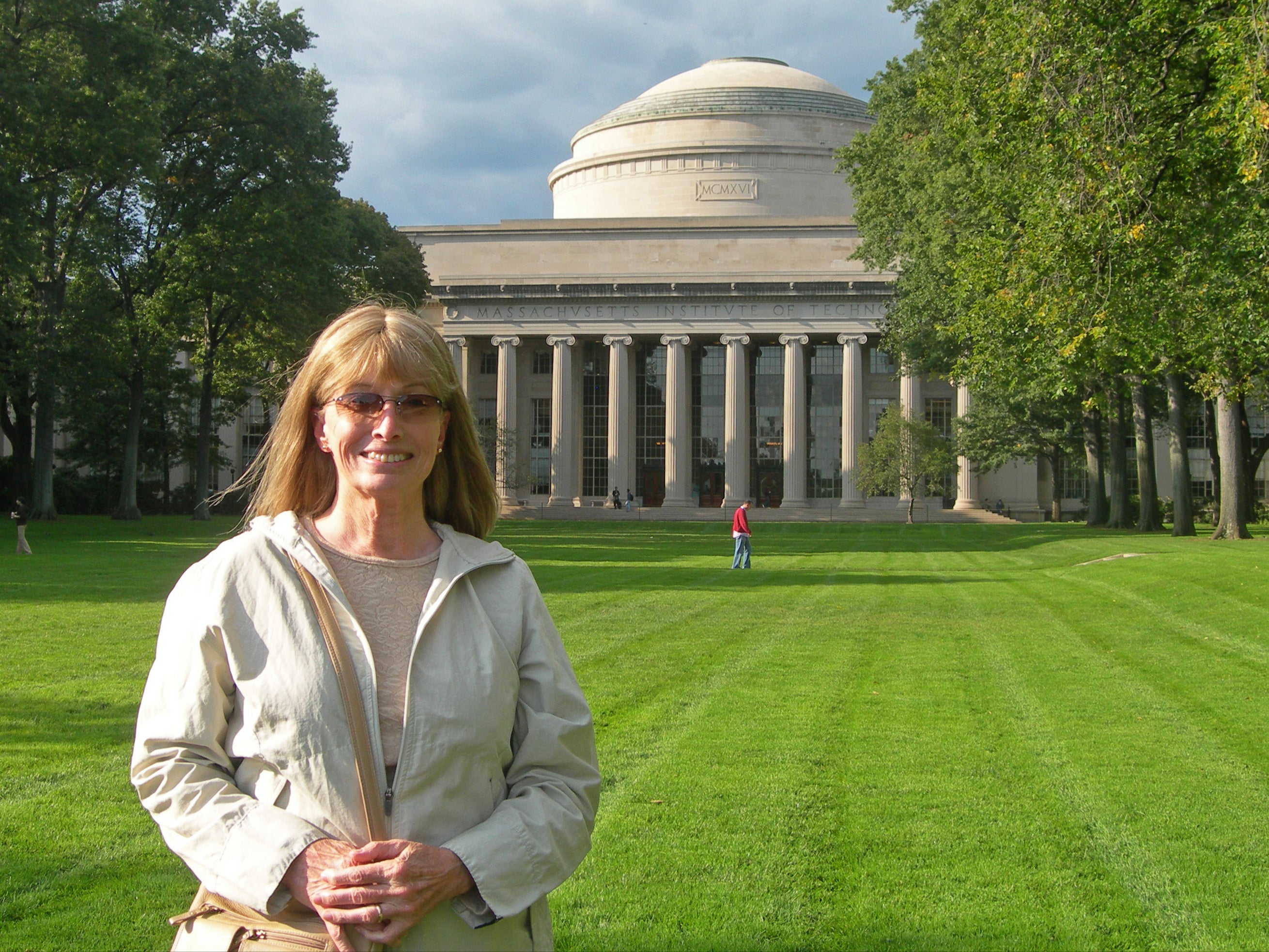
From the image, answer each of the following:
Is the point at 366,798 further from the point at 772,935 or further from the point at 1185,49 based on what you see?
the point at 1185,49

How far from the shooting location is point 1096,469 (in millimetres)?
52375

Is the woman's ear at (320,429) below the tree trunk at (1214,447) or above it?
below

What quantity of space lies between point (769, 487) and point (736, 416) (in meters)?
6.85

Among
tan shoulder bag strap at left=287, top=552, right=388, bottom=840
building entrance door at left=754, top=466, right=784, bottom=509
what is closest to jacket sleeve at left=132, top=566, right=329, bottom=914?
tan shoulder bag strap at left=287, top=552, right=388, bottom=840

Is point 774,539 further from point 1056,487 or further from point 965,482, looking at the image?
point 965,482

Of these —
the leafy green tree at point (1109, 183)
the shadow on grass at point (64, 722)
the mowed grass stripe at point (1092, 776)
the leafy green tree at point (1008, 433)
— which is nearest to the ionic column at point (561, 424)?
the leafy green tree at point (1008, 433)

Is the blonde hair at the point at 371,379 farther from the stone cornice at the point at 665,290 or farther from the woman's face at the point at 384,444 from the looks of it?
the stone cornice at the point at 665,290

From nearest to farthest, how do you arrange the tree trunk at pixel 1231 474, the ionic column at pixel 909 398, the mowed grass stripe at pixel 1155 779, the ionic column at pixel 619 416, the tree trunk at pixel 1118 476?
the mowed grass stripe at pixel 1155 779
the tree trunk at pixel 1231 474
the tree trunk at pixel 1118 476
the ionic column at pixel 909 398
the ionic column at pixel 619 416

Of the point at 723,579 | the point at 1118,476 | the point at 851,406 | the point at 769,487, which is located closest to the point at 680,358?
the point at 769,487

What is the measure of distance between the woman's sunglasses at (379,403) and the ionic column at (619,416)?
74.5 metres

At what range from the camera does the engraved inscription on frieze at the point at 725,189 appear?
288 feet

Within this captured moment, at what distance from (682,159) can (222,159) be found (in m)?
51.6

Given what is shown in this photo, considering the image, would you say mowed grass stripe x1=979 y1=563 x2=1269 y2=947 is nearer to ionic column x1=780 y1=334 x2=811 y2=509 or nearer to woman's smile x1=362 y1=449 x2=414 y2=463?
woman's smile x1=362 y1=449 x2=414 y2=463

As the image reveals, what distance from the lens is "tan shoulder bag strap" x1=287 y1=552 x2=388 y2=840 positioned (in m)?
3.08
